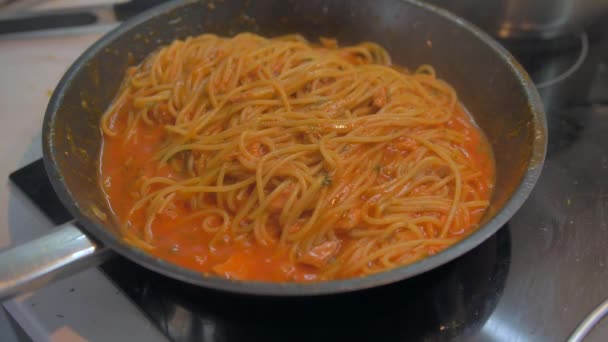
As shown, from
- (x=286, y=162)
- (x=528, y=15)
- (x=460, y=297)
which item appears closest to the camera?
(x=460, y=297)

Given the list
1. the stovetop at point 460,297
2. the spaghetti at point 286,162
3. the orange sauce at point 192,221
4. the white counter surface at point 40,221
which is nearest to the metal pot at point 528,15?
the spaghetti at point 286,162

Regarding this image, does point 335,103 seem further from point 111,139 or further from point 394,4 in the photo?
point 111,139

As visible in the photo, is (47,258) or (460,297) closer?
(47,258)

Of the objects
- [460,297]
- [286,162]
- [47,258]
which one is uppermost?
[47,258]

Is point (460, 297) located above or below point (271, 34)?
below

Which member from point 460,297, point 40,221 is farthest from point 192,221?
point 460,297

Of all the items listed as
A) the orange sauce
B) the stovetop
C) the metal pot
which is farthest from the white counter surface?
the metal pot

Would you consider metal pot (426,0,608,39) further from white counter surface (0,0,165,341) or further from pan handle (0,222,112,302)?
pan handle (0,222,112,302)

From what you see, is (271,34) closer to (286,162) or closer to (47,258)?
(286,162)
